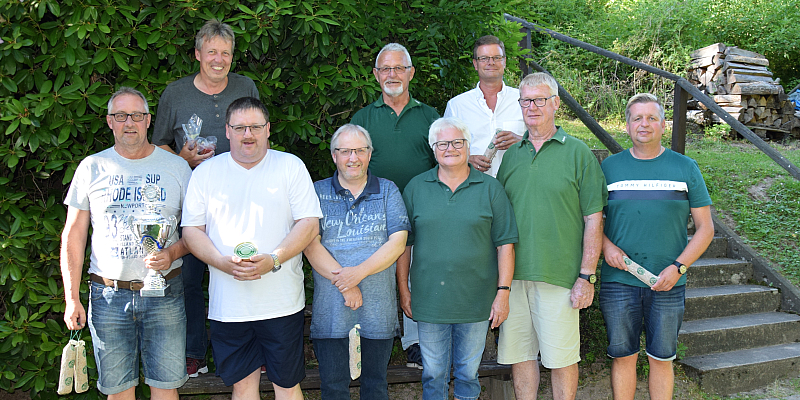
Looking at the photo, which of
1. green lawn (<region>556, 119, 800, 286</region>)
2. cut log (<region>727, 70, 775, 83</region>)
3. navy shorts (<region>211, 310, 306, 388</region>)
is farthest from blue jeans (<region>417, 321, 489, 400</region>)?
cut log (<region>727, 70, 775, 83</region>)

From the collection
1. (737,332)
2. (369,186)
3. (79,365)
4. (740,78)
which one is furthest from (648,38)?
(79,365)

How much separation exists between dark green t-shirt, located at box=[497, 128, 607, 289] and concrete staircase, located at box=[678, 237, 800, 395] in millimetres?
1942

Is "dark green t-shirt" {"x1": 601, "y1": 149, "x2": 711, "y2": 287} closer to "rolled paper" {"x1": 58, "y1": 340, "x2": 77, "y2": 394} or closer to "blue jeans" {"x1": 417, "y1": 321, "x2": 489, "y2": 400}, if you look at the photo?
"blue jeans" {"x1": 417, "y1": 321, "x2": 489, "y2": 400}

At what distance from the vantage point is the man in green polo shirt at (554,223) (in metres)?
3.08

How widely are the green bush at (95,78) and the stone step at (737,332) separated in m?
3.05

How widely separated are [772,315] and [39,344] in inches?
216

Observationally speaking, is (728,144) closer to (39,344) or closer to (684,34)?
(684,34)

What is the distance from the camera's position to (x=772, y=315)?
4805 millimetres

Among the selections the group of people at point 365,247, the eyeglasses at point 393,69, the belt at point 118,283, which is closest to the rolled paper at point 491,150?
the group of people at point 365,247

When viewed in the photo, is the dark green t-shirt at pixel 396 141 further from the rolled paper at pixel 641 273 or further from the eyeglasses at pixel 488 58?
the rolled paper at pixel 641 273

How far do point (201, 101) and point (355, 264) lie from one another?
52.7 inches

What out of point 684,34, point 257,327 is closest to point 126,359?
point 257,327

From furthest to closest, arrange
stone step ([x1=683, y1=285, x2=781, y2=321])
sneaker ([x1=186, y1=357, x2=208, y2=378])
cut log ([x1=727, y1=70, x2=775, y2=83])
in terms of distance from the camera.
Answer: cut log ([x1=727, y1=70, x2=775, y2=83]), stone step ([x1=683, y1=285, x2=781, y2=321]), sneaker ([x1=186, y1=357, x2=208, y2=378])

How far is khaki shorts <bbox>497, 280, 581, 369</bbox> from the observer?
3135 mm
